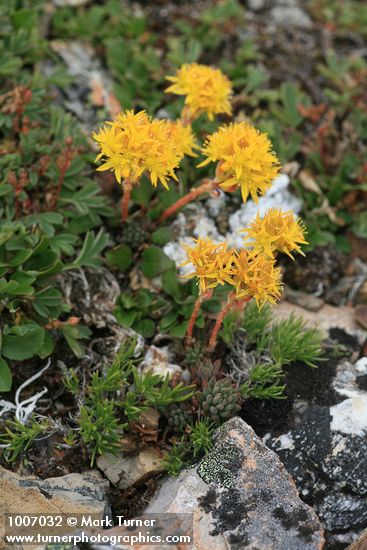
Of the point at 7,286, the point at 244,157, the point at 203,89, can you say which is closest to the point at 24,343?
the point at 7,286

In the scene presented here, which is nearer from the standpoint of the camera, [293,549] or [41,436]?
[293,549]

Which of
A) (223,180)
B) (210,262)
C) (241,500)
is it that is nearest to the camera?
(241,500)

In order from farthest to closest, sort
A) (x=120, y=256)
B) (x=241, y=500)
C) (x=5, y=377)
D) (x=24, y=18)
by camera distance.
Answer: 1. (x=24, y=18)
2. (x=120, y=256)
3. (x=5, y=377)
4. (x=241, y=500)

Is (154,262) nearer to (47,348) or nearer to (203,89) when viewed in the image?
(47,348)

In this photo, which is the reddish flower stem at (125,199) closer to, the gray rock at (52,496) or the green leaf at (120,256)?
the green leaf at (120,256)

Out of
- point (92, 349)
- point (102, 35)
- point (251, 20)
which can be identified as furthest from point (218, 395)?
point (251, 20)

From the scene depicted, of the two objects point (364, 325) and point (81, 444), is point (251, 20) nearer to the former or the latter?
point (364, 325)

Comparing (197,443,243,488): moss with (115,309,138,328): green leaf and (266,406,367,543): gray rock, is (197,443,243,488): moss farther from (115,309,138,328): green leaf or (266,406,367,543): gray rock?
(115,309,138,328): green leaf
